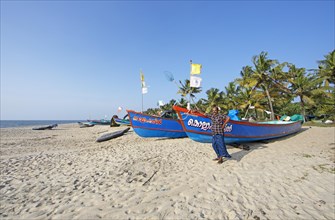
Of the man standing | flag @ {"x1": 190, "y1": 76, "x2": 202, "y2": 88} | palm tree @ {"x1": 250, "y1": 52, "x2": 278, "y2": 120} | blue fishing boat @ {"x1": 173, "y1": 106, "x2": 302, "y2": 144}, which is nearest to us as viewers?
the man standing

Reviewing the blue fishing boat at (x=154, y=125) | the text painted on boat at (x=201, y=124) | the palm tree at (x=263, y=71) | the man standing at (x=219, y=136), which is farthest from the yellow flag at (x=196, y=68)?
the palm tree at (x=263, y=71)

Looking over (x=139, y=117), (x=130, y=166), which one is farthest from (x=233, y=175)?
(x=139, y=117)

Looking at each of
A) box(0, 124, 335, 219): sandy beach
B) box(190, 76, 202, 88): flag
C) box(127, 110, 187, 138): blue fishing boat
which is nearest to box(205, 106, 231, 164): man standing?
box(0, 124, 335, 219): sandy beach

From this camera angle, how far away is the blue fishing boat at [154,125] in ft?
35.6

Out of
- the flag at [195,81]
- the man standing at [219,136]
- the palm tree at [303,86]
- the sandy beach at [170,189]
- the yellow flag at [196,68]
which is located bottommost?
the sandy beach at [170,189]

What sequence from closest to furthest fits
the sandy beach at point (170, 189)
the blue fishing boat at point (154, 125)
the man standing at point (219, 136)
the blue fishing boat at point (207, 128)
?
1. the sandy beach at point (170, 189)
2. the man standing at point (219, 136)
3. the blue fishing boat at point (207, 128)
4. the blue fishing boat at point (154, 125)

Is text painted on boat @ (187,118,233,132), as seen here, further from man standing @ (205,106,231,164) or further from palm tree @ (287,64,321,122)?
palm tree @ (287,64,321,122)

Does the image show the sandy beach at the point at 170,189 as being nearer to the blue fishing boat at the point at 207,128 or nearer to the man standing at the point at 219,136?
the man standing at the point at 219,136

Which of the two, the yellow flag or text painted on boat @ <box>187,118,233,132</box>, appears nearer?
text painted on boat @ <box>187,118,233,132</box>

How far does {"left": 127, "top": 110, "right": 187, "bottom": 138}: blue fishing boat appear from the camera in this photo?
10.9 metres

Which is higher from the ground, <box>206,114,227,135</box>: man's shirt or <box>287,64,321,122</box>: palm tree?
<box>287,64,321,122</box>: palm tree

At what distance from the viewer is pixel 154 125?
35.8 feet

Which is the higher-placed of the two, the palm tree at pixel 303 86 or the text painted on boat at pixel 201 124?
the palm tree at pixel 303 86

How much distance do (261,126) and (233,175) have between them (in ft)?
17.6
